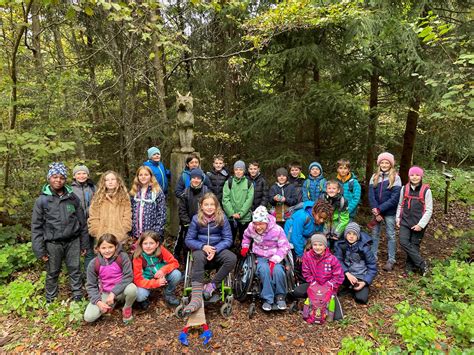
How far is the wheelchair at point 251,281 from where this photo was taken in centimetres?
455

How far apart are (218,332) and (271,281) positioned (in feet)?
3.34

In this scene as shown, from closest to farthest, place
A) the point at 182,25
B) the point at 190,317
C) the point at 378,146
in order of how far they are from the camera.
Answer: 1. the point at 190,317
2. the point at 378,146
3. the point at 182,25

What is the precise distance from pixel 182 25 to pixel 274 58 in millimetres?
3576

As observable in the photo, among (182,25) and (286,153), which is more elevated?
(182,25)

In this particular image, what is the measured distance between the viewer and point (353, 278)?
184 inches

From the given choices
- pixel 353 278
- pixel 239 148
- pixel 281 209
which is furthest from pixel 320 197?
pixel 239 148

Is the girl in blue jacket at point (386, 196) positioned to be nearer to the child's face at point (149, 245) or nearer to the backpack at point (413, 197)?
the backpack at point (413, 197)

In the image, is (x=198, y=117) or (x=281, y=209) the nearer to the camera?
(x=281, y=209)

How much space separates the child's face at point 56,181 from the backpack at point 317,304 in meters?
3.94

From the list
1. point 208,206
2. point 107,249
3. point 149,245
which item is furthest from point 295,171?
point 107,249

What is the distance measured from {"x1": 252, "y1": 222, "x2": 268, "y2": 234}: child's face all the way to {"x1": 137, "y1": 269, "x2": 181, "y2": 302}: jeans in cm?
135

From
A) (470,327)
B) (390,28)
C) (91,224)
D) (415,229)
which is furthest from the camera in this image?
(390,28)

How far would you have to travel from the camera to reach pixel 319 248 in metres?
4.45

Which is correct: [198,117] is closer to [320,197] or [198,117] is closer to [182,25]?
[182,25]
